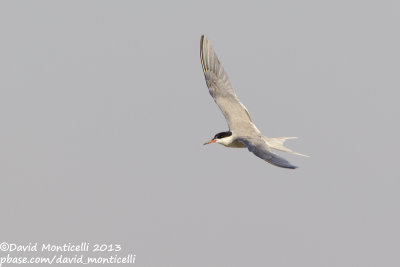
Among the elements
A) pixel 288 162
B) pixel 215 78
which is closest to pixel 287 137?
pixel 215 78

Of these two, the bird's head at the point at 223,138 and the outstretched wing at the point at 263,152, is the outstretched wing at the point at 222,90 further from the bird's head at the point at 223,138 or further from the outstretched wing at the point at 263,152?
the outstretched wing at the point at 263,152

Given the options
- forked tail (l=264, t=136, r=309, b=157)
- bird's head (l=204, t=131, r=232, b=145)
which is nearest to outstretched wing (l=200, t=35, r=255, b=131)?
forked tail (l=264, t=136, r=309, b=157)

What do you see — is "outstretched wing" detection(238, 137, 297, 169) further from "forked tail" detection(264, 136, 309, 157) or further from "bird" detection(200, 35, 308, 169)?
"forked tail" detection(264, 136, 309, 157)

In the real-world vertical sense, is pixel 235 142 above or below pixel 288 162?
above

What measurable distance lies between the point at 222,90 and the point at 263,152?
4.35 metres

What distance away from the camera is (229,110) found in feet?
57.6

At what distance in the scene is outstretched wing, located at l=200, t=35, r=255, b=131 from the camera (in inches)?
681

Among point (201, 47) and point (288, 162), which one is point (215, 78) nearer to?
point (201, 47)

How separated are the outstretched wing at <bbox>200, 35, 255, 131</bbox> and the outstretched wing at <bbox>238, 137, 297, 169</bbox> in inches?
54.0

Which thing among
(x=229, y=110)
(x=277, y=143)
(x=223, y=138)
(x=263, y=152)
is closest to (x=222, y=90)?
(x=229, y=110)

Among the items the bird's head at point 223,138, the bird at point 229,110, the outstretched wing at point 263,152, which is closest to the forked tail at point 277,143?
the bird at point 229,110

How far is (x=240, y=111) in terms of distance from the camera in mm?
17531

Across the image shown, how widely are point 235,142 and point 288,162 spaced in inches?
153

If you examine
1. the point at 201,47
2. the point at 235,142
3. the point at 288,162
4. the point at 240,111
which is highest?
the point at 201,47
